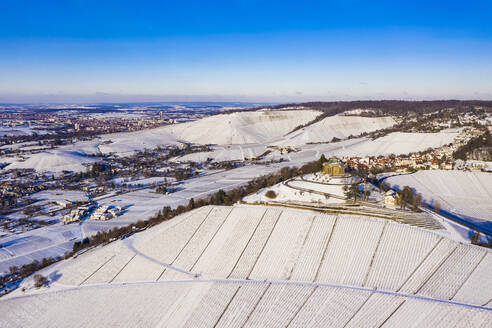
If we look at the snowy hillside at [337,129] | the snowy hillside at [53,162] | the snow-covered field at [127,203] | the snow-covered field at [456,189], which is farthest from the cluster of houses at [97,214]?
the snowy hillside at [337,129]

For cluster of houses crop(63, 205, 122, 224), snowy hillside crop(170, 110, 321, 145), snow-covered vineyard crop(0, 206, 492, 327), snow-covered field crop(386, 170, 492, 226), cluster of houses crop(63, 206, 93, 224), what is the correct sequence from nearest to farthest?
1. snow-covered vineyard crop(0, 206, 492, 327)
2. snow-covered field crop(386, 170, 492, 226)
3. cluster of houses crop(63, 206, 93, 224)
4. cluster of houses crop(63, 205, 122, 224)
5. snowy hillside crop(170, 110, 321, 145)

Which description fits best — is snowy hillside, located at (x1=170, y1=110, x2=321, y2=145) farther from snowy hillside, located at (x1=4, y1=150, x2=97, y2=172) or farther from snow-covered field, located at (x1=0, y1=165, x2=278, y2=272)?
snow-covered field, located at (x1=0, y1=165, x2=278, y2=272)

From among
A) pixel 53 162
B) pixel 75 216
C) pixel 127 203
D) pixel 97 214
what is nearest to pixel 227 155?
pixel 53 162

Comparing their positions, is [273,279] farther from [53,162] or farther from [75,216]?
[53,162]

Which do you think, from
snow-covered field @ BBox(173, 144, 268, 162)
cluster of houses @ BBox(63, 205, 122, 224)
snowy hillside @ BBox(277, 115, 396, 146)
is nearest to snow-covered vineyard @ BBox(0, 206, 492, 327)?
cluster of houses @ BBox(63, 205, 122, 224)

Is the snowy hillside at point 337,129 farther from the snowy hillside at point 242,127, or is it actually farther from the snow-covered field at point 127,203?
the snow-covered field at point 127,203

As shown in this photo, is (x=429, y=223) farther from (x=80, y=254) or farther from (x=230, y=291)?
(x=80, y=254)
